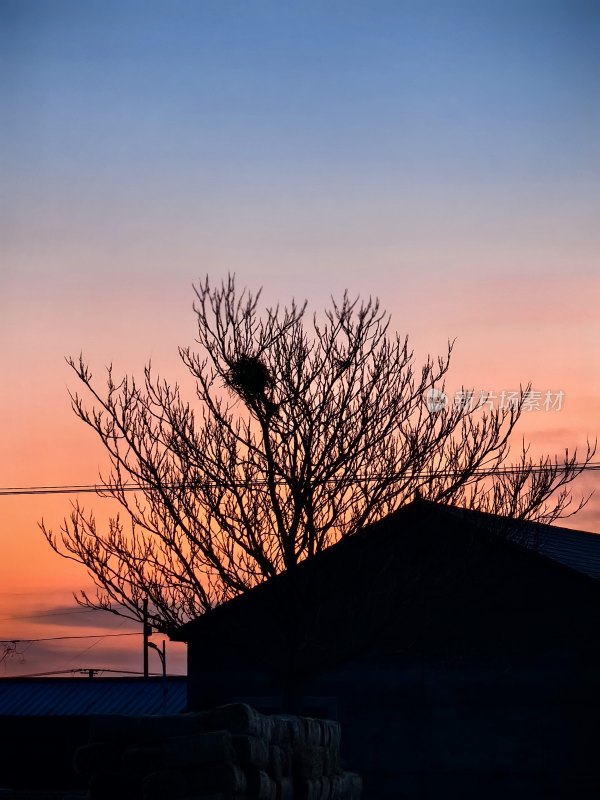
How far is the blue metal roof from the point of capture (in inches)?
1860

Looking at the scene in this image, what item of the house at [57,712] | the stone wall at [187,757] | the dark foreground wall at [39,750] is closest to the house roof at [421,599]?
the stone wall at [187,757]

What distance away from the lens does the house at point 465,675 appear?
1967 centimetres

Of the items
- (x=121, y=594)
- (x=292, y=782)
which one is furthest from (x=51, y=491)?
(x=292, y=782)

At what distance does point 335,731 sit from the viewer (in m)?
14.9

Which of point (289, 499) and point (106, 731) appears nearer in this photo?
point (106, 731)

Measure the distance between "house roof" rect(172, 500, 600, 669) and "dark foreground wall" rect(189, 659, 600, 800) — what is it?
541 millimetres

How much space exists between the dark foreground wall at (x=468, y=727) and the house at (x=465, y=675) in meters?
0.02

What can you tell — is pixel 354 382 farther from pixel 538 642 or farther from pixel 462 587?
Answer: pixel 538 642

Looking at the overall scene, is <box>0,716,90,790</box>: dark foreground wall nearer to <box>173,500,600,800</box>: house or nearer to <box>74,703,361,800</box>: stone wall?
<box>173,500,600,800</box>: house

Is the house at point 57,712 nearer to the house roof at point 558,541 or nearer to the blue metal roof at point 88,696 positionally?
the blue metal roof at point 88,696

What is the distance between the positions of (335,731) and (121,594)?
462 cm

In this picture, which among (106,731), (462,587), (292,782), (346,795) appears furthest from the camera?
(462,587)

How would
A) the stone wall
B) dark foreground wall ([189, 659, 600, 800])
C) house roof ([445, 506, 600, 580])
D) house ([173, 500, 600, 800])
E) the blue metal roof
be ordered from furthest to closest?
the blue metal roof < dark foreground wall ([189, 659, 600, 800]) < house ([173, 500, 600, 800]) < house roof ([445, 506, 600, 580]) < the stone wall

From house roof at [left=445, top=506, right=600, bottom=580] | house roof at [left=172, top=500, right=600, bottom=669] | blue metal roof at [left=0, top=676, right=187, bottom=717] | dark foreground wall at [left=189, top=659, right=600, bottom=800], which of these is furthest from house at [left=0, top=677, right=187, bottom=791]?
house roof at [left=172, top=500, right=600, bottom=669]
